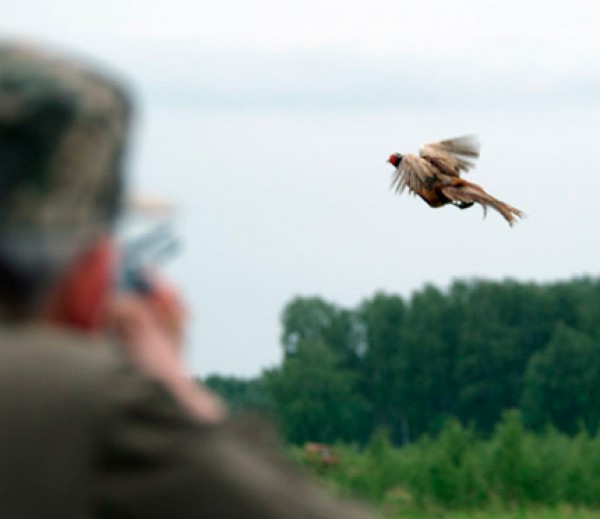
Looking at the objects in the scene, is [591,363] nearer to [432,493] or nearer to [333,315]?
[333,315]

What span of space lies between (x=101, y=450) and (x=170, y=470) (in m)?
0.05

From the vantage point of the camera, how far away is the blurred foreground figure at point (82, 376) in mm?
1555

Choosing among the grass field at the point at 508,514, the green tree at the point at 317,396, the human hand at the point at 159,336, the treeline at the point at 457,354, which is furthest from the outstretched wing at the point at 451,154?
the treeline at the point at 457,354

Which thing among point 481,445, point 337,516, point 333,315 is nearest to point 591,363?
point 333,315

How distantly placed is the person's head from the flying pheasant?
8.66 meters

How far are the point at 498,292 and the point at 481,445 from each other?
18.4 metres

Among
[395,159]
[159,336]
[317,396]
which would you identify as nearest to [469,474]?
[395,159]

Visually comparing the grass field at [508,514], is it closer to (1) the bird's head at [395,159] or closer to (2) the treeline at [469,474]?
(2) the treeline at [469,474]

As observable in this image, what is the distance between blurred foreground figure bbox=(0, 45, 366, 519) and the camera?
1.55m

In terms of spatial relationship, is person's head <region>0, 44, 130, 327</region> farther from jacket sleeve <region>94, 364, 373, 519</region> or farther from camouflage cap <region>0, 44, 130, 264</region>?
jacket sleeve <region>94, 364, 373, 519</region>

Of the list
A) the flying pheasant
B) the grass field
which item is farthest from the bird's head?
the grass field

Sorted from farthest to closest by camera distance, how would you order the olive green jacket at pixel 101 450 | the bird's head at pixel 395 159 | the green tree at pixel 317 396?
the green tree at pixel 317 396 → the bird's head at pixel 395 159 → the olive green jacket at pixel 101 450

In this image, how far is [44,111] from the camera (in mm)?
1602

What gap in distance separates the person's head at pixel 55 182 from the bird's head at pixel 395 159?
1048cm
